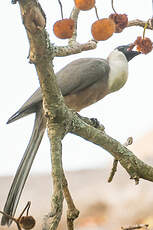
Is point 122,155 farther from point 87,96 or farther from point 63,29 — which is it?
point 87,96

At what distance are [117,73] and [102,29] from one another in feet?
3.73

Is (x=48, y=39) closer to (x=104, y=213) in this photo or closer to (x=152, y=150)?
→ (x=104, y=213)

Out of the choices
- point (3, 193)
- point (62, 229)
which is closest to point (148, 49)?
point (62, 229)

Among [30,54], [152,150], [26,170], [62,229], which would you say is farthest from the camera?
[152,150]

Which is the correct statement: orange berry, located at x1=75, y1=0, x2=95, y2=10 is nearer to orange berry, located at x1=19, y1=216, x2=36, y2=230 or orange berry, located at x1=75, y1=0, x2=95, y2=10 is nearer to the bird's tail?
orange berry, located at x1=19, y1=216, x2=36, y2=230

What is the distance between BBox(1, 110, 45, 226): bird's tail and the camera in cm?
138

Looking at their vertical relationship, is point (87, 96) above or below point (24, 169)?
above

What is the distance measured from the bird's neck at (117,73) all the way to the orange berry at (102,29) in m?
1.07

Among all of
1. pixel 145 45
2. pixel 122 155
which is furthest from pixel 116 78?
pixel 145 45

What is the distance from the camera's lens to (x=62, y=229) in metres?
2.29

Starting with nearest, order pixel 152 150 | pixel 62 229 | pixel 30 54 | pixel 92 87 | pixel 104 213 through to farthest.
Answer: pixel 30 54 < pixel 92 87 < pixel 62 229 < pixel 104 213 < pixel 152 150

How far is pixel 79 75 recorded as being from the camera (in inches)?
80.9

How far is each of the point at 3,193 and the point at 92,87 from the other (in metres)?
0.76

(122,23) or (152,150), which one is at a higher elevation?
(122,23)
